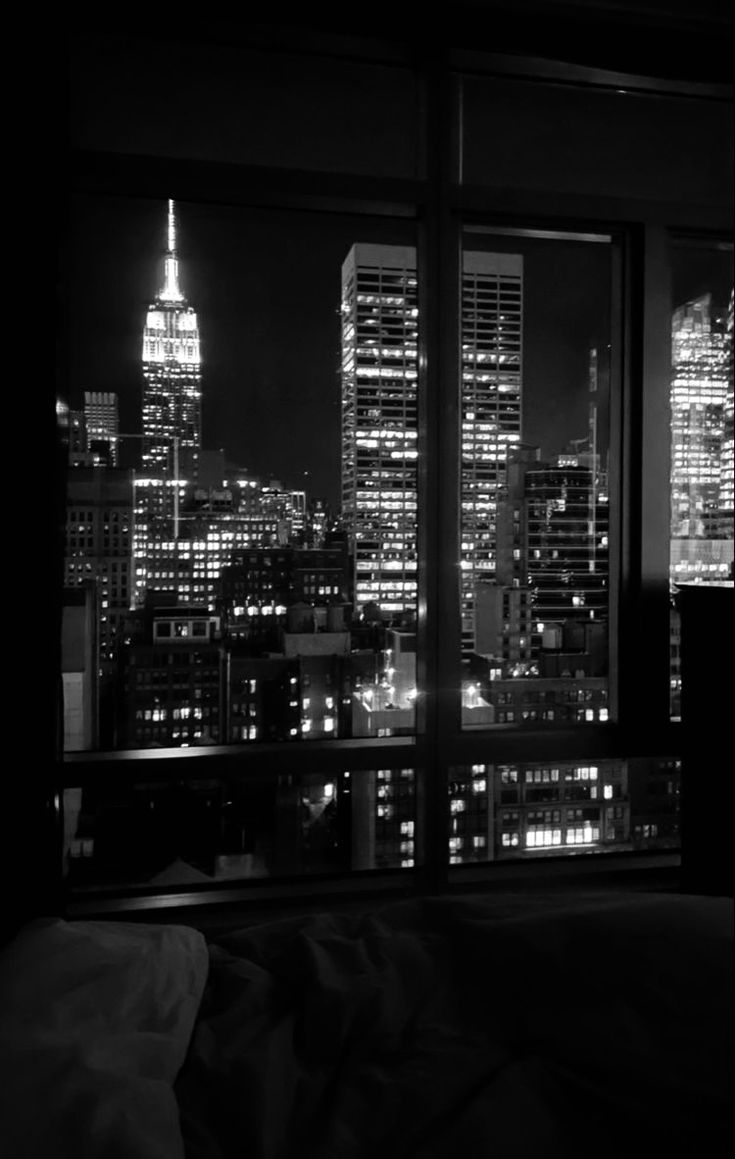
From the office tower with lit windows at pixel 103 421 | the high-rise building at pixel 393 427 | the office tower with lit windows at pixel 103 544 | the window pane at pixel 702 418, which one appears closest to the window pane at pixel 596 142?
the window pane at pixel 702 418

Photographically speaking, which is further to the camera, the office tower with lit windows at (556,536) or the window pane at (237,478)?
the office tower with lit windows at (556,536)

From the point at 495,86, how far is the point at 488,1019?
2715 mm

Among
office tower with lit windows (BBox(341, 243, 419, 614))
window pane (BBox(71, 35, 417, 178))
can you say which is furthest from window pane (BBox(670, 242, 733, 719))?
window pane (BBox(71, 35, 417, 178))

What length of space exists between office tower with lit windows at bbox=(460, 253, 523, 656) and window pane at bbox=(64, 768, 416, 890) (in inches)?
24.3

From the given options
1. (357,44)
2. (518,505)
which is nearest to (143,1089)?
(518,505)

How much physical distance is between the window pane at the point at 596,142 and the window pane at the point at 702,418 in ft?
0.80

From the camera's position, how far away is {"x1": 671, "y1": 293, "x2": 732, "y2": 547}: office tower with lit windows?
2873 mm

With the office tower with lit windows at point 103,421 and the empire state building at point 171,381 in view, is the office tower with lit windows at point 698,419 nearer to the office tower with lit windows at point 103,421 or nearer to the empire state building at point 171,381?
the empire state building at point 171,381

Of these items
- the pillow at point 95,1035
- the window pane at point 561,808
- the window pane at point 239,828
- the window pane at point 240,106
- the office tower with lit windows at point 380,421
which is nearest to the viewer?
the pillow at point 95,1035

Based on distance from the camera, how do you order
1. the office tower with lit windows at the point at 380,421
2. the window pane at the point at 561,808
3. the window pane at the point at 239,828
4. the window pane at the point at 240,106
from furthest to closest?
the window pane at the point at 561,808, the office tower with lit windows at the point at 380,421, the window pane at the point at 239,828, the window pane at the point at 240,106

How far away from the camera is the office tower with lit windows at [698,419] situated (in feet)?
9.43

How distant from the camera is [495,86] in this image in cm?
265

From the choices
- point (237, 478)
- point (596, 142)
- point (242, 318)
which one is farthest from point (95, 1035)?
point (596, 142)

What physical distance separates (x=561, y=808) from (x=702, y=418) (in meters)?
1.48
